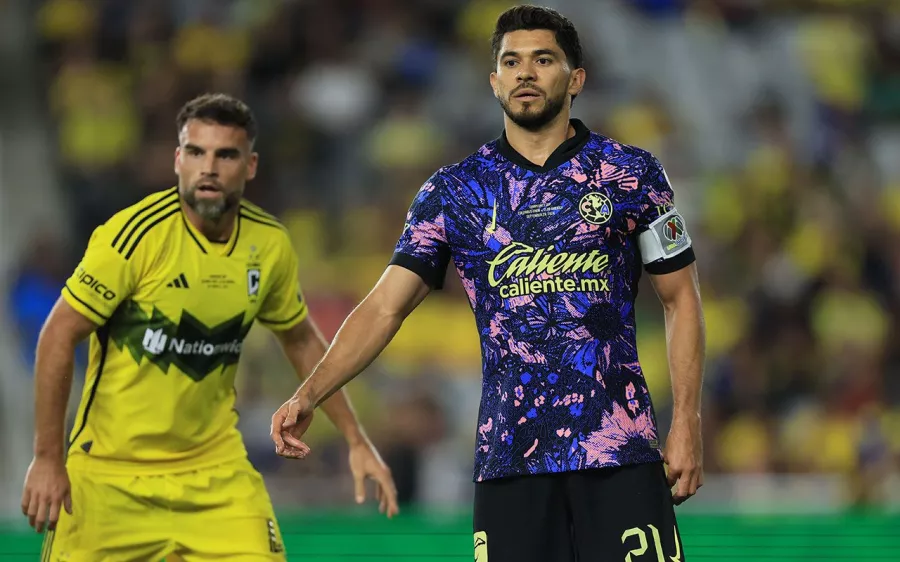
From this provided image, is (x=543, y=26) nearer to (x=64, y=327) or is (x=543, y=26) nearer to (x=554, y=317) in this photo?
(x=554, y=317)

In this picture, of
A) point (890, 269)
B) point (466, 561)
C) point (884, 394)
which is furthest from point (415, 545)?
point (890, 269)

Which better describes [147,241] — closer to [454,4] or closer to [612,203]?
[612,203]

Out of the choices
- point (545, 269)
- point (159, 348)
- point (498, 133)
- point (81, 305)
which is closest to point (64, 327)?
point (81, 305)

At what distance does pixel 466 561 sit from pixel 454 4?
7120mm

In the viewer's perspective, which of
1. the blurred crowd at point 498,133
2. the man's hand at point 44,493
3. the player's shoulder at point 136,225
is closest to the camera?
the man's hand at point 44,493

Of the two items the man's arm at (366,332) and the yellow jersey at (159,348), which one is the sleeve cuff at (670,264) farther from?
the yellow jersey at (159,348)

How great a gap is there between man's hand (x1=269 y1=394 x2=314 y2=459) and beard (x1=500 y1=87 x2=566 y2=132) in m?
0.94

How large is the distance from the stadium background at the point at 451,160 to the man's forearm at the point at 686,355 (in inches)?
157

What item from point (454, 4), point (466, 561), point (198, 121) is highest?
point (454, 4)

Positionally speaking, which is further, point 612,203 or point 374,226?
point 374,226

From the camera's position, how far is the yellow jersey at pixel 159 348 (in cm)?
500

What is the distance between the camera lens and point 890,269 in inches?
424

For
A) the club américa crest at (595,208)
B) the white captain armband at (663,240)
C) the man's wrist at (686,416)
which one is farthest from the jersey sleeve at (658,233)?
the man's wrist at (686,416)

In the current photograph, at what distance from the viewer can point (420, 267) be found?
4098mm
